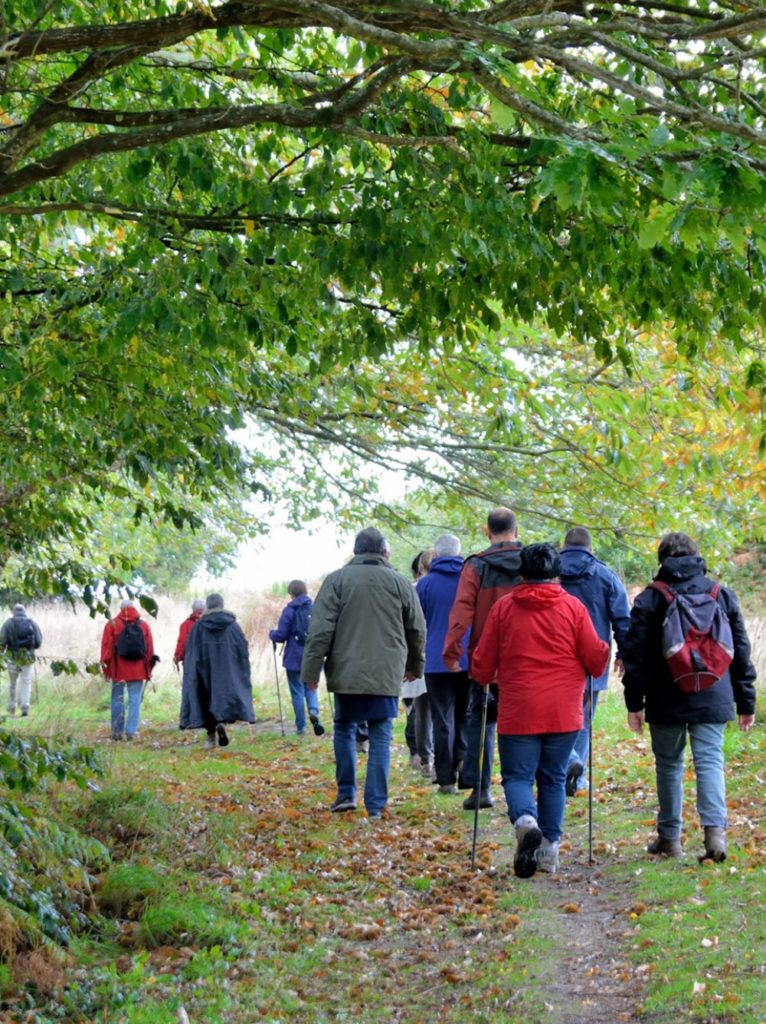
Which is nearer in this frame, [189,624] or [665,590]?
[665,590]

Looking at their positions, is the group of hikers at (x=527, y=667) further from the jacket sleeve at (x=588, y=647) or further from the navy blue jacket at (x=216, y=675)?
the navy blue jacket at (x=216, y=675)

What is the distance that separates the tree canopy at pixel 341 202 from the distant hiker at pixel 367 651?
125cm

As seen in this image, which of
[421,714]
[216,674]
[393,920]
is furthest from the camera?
[216,674]

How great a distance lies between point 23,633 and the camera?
20797 mm

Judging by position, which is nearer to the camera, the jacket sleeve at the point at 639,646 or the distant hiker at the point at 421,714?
the jacket sleeve at the point at 639,646

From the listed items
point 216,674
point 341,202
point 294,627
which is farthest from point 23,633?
point 341,202

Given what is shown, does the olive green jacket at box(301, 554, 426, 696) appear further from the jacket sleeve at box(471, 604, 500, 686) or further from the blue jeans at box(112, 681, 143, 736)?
the blue jeans at box(112, 681, 143, 736)

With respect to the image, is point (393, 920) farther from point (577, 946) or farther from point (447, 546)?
point (447, 546)

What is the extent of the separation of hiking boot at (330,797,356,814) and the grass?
187 millimetres

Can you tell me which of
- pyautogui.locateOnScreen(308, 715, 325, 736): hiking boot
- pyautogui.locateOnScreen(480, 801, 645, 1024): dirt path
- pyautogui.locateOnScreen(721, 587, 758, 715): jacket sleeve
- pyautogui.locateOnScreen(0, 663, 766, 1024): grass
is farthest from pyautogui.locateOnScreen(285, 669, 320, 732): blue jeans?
pyautogui.locateOnScreen(721, 587, 758, 715): jacket sleeve

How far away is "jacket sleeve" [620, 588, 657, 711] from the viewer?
25.8 ft

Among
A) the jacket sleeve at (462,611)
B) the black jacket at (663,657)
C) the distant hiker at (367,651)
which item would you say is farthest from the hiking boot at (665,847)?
the distant hiker at (367,651)

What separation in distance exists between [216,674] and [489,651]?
8.54 m

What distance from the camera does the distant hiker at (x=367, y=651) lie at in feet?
32.7
